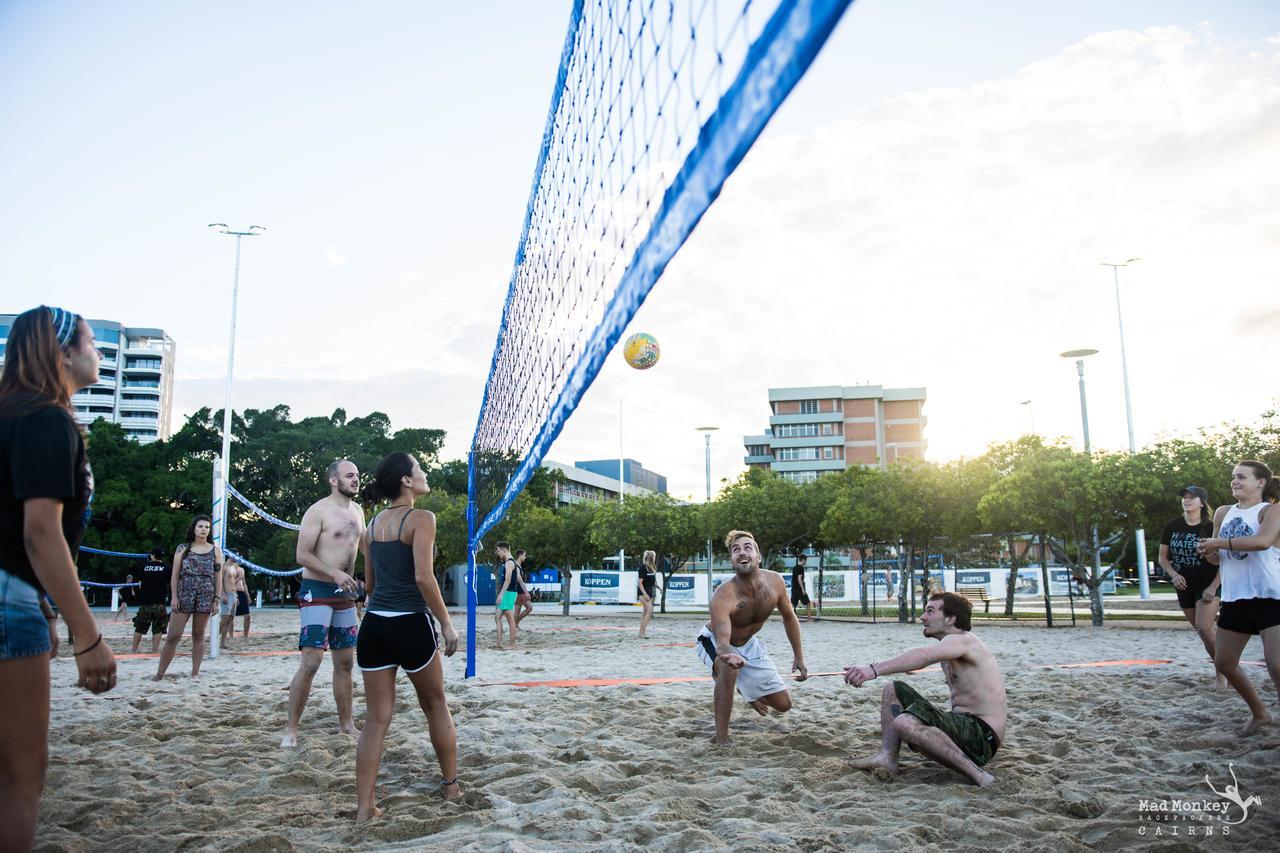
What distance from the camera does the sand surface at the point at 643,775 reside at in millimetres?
3023

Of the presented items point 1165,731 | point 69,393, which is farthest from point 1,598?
point 1165,731

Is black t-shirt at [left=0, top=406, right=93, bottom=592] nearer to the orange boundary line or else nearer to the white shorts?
the white shorts

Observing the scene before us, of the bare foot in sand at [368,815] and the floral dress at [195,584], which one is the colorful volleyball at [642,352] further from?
the bare foot in sand at [368,815]

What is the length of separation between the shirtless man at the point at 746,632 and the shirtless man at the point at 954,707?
2.35 feet

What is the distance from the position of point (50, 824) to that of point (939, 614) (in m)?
3.66

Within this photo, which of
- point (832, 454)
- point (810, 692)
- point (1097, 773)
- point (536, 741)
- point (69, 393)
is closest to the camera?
point (69, 393)

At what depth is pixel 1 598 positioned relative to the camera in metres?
2.01

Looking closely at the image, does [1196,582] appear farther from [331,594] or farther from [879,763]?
[331,594]

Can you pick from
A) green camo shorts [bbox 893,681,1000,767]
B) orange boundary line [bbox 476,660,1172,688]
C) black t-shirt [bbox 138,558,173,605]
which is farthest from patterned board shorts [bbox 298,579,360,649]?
black t-shirt [bbox 138,558,173,605]

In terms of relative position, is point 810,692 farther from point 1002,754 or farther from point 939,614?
point 939,614

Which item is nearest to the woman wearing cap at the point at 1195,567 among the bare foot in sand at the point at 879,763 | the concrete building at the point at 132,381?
the bare foot in sand at the point at 879,763

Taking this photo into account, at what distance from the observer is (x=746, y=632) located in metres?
4.84

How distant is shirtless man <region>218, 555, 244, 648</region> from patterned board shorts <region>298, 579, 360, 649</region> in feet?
28.4

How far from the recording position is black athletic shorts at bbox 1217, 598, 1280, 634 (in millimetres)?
4398
